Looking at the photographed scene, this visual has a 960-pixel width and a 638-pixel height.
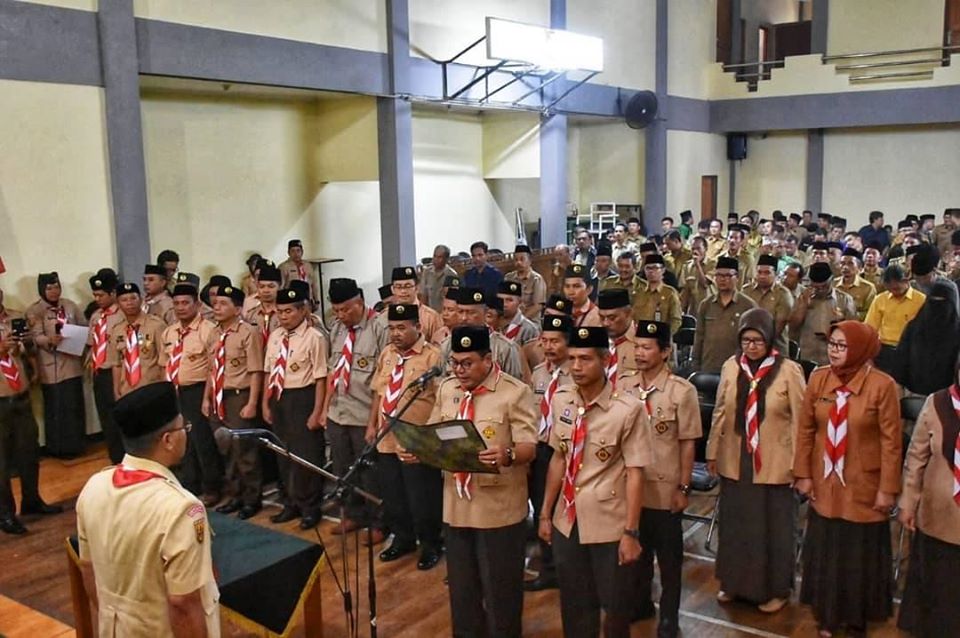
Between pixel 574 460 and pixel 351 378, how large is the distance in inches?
95.0

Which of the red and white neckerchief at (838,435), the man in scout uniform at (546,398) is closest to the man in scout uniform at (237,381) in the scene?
the man in scout uniform at (546,398)

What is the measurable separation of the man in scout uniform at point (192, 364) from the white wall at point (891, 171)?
629 inches

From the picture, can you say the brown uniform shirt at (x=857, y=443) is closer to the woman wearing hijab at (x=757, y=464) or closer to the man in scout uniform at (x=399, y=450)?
the woman wearing hijab at (x=757, y=464)

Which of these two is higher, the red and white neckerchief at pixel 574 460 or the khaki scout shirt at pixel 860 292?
the khaki scout shirt at pixel 860 292

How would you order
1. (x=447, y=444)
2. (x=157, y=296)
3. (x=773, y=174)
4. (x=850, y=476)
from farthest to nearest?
(x=773, y=174), (x=157, y=296), (x=850, y=476), (x=447, y=444)

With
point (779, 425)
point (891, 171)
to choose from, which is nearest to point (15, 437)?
point (779, 425)

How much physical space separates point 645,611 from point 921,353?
272 centimetres

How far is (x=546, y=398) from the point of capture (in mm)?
4508

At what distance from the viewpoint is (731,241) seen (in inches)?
440

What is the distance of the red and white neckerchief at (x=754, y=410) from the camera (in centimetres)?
443

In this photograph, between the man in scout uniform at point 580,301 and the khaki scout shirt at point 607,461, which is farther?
the man in scout uniform at point 580,301

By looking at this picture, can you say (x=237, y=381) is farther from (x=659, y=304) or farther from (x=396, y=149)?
(x=396, y=149)

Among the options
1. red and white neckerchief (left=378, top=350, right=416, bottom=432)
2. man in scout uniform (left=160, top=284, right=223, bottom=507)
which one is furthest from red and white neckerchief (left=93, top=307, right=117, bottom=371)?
red and white neckerchief (left=378, top=350, right=416, bottom=432)

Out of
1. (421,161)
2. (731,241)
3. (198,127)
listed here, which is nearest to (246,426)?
(198,127)
